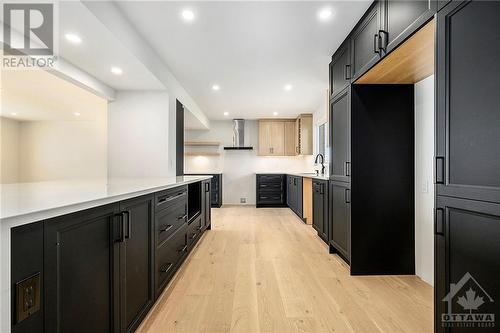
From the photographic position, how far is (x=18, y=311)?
777 mm

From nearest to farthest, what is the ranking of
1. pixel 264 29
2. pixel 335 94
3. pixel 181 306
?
pixel 181 306, pixel 264 29, pixel 335 94

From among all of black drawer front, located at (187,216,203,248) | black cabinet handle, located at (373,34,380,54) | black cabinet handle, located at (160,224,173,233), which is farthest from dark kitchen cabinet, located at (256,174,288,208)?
black cabinet handle, located at (373,34,380,54)

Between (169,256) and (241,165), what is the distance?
568 cm

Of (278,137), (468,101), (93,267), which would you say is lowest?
(93,267)

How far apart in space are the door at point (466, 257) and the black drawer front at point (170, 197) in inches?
72.1

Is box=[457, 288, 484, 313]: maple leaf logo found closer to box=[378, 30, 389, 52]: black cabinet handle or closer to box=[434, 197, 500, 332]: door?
box=[434, 197, 500, 332]: door

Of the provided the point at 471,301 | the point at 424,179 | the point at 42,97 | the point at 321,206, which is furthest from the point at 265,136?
the point at 471,301

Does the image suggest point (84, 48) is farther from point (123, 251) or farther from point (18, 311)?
point (18, 311)

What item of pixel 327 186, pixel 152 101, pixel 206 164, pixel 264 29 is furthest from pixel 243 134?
pixel 264 29

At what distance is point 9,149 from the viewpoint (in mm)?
7922

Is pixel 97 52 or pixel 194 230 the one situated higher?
pixel 97 52

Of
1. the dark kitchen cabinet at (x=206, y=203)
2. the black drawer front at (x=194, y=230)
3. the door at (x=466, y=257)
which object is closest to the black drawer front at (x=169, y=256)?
the black drawer front at (x=194, y=230)

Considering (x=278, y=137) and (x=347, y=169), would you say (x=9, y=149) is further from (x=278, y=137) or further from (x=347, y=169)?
(x=347, y=169)

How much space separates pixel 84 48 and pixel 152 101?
1400 millimetres
